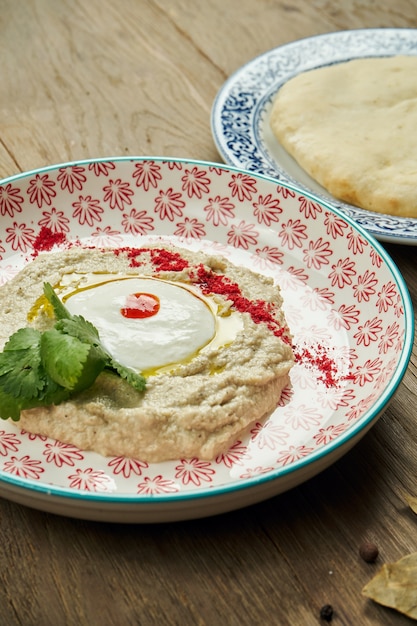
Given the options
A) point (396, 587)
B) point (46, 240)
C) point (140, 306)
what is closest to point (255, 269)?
point (140, 306)

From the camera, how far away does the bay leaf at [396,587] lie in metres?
1.57

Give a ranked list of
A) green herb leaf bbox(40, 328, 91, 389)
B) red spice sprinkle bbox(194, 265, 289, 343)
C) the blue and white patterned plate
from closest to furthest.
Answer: green herb leaf bbox(40, 328, 91, 389) → red spice sprinkle bbox(194, 265, 289, 343) → the blue and white patterned plate

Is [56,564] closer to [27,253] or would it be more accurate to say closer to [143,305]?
[143,305]

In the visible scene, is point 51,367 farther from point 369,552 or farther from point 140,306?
point 369,552

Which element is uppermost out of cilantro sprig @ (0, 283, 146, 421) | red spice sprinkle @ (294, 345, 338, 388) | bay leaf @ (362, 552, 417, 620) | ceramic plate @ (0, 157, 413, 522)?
cilantro sprig @ (0, 283, 146, 421)

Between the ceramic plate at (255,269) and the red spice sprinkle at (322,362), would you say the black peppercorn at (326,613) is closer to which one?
the ceramic plate at (255,269)

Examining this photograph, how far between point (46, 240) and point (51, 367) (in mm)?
856

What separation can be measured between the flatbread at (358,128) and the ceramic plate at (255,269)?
1.07ft

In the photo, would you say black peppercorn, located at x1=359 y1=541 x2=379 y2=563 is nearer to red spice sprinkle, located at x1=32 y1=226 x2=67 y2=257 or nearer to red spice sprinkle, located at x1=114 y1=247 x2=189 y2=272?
red spice sprinkle, located at x1=114 y1=247 x2=189 y2=272

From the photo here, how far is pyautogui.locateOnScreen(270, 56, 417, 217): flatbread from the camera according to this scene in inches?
107

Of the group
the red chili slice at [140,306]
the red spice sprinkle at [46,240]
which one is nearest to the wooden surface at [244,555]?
the red chili slice at [140,306]

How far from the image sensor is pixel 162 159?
265 centimetres

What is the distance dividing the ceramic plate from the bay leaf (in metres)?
0.25

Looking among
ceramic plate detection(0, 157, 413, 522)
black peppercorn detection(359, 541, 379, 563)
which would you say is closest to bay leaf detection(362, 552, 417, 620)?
black peppercorn detection(359, 541, 379, 563)
